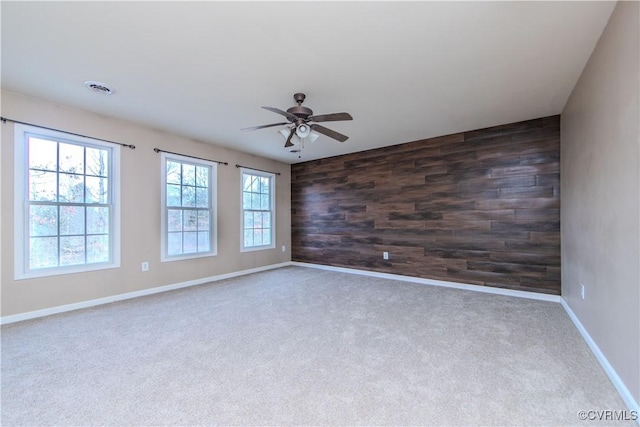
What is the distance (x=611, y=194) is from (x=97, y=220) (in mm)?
5192

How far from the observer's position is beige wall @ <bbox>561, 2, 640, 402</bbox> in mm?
1570

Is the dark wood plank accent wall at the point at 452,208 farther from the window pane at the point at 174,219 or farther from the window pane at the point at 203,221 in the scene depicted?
the window pane at the point at 174,219

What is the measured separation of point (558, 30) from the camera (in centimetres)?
196

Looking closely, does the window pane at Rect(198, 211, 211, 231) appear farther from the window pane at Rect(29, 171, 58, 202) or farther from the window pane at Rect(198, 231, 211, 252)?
the window pane at Rect(29, 171, 58, 202)

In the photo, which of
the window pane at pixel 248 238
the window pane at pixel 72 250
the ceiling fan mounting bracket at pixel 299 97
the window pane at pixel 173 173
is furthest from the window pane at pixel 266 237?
the ceiling fan mounting bracket at pixel 299 97

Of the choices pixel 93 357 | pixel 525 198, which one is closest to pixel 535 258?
pixel 525 198

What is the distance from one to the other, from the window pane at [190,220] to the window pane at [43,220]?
1549 millimetres

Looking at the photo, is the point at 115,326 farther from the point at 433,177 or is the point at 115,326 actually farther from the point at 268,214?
the point at 433,177

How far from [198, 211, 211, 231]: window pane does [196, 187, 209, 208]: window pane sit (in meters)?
0.12

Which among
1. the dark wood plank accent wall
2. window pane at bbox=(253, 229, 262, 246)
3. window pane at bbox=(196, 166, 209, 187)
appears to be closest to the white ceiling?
the dark wood plank accent wall

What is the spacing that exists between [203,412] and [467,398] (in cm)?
157

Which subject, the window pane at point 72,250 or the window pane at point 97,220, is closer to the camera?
the window pane at point 72,250

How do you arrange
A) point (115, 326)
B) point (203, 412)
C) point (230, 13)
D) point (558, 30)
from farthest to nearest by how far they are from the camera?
1. point (115, 326)
2. point (558, 30)
3. point (230, 13)
4. point (203, 412)

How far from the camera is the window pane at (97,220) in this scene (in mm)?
3469
